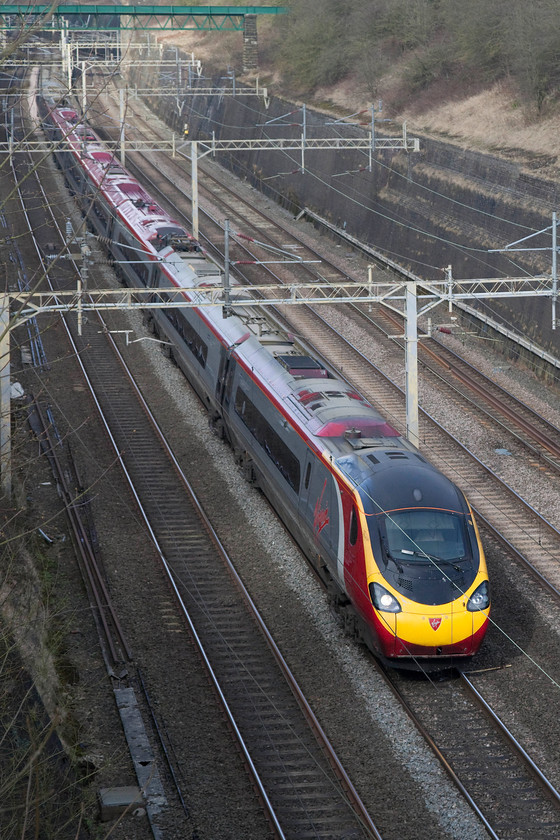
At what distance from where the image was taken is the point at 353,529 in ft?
51.0

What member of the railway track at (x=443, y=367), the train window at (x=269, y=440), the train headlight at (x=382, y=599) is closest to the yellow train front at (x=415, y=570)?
the train headlight at (x=382, y=599)

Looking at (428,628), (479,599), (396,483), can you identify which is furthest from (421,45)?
(428,628)

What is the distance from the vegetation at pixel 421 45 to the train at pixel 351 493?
2452 centimetres

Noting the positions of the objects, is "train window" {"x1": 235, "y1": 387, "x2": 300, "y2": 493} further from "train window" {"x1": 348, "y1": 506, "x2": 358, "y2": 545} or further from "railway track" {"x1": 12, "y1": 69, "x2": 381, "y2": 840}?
"train window" {"x1": 348, "y1": 506, "x2": 358, "y2": 545}

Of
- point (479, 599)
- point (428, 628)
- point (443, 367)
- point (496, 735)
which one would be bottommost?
point (496, 735)

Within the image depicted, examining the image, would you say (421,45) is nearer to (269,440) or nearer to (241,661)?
(269,440)

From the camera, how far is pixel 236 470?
2317 cm

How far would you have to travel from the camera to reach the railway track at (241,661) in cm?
1259

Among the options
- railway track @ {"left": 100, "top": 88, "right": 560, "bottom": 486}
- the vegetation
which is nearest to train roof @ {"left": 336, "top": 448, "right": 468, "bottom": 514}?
railway track @ {"left": 100, "top": 88, "right": 560, "bottom": 486}

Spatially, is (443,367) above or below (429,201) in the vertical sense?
below

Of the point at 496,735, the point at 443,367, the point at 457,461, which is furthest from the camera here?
the point at 443,367

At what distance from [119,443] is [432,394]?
8.87m

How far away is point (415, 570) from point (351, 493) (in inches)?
63.1

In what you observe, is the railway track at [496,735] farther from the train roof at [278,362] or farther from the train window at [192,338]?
the train window at [192,338]
